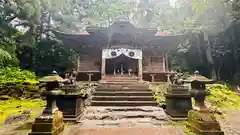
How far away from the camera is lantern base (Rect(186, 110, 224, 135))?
4.20 m

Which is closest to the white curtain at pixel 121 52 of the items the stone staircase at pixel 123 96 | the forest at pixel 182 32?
the stone staircase at pixel 123 96

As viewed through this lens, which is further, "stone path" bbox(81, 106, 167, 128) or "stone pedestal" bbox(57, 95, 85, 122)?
"stone pedestal" bbox(57, 95, 85, 122)

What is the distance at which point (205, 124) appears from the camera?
13.9 feet

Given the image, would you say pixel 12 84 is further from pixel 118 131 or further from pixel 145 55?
pixel 145 55

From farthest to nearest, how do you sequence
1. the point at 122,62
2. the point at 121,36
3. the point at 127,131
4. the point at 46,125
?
the point at 122,62 < the point at 121,36 < the point at 127,131 < the point at 46,125

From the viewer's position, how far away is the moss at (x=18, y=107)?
6.62 metres

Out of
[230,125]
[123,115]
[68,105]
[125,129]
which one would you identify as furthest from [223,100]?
[68,105]

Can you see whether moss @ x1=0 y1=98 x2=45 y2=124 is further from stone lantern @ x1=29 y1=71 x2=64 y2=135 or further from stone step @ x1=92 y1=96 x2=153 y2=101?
stone step @ x1=92 y1=96 x2=153 y2=101

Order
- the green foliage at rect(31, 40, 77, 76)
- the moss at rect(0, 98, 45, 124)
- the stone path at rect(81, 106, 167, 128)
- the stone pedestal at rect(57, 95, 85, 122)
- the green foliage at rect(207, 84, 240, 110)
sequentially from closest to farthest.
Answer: the stone path at rect(81, 106, 167, 128), the stone pedestal at rect(57, 95, 85, 122), the moss at rect(0, 98, 45, 124), the green foliage at rect(207, 84, 240, 110), the green foliage at rect(31, 40, 77, 76)

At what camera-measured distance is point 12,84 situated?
9336 millimetres

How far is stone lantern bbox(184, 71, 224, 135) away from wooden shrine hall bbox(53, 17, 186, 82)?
28.6 feet

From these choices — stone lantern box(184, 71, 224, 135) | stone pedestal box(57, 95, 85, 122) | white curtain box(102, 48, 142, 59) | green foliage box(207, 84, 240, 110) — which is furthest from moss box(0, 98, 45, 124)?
green foliage box(207, 84, 240, 110)

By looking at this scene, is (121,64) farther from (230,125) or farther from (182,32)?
(230,125)

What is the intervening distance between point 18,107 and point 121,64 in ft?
34.4
